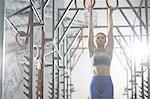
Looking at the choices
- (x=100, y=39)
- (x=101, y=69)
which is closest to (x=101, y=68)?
(x=101, y=69)

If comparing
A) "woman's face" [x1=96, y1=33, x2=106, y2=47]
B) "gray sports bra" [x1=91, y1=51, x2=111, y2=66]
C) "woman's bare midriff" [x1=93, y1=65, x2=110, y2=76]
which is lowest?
"woman's bare midriff" [x1=93, y1=65, x2=110, y2=76]

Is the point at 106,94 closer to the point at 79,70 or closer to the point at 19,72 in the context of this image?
the point at 19,72

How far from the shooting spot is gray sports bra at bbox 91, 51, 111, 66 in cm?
274

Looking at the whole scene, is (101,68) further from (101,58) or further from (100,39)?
(100,39)

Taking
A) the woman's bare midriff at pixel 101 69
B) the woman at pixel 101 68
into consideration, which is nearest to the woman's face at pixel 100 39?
the woman at pixel 101 68

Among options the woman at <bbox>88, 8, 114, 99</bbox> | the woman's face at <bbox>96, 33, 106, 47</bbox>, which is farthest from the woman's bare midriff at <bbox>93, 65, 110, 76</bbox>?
the woman's face at <bbox>96, 33, 106, 47</bbox>

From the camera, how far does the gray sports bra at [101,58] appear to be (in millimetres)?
2738

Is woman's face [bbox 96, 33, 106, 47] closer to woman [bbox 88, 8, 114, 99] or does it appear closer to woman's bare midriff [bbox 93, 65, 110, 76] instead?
woman [bbox 88, 8, 114, 99]

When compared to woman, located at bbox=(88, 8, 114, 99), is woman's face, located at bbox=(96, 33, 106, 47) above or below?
above

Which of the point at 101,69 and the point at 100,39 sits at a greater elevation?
the point at 100,39

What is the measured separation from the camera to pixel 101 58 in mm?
2752

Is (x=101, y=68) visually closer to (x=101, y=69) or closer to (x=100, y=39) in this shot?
(x=101, y=69)

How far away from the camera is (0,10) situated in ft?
6.04

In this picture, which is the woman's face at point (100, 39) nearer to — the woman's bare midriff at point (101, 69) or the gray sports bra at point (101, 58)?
the gray sports bra at point (101, 58)
